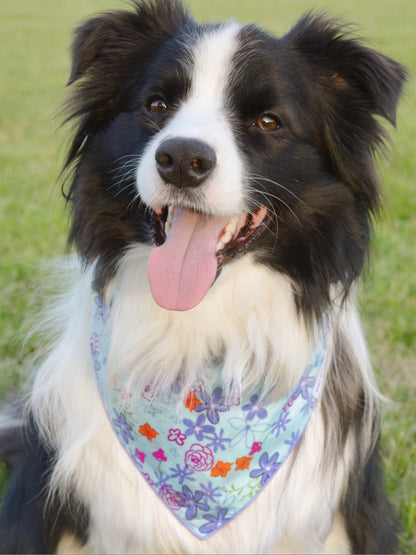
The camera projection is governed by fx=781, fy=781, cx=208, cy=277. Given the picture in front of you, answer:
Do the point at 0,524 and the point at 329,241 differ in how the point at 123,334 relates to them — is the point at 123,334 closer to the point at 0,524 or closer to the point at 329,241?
the point at 329,241

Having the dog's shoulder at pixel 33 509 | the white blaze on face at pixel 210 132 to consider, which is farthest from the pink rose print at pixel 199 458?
the white blaze on face at pixel 210 132

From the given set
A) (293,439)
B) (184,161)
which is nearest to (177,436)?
(293,439)

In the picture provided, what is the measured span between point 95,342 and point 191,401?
0.42 meters

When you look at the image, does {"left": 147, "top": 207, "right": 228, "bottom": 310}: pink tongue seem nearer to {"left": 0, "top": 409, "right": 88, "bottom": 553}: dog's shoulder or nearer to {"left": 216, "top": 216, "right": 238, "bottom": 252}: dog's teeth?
{"left": 216, "top": 216, "right": 238, "bottom": 252}: dog's teeth

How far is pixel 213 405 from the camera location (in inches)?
113

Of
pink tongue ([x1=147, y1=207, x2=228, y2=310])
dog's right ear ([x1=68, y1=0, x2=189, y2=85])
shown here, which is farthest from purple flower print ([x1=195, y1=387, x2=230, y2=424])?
dog's right ear ([x1=68, y1=0, x2=189, y2=85])

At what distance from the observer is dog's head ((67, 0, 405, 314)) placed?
2.61 m

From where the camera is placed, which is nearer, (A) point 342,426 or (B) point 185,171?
(B) point 185,171

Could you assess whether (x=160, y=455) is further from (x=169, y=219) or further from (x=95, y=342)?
(x=169, y=219)

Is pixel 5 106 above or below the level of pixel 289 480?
below

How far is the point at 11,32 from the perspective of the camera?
20891 mm

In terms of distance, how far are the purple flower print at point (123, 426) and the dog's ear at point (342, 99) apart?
1204 millimetres

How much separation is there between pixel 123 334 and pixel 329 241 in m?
0.82

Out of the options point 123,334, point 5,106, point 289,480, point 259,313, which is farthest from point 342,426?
point 5,106
